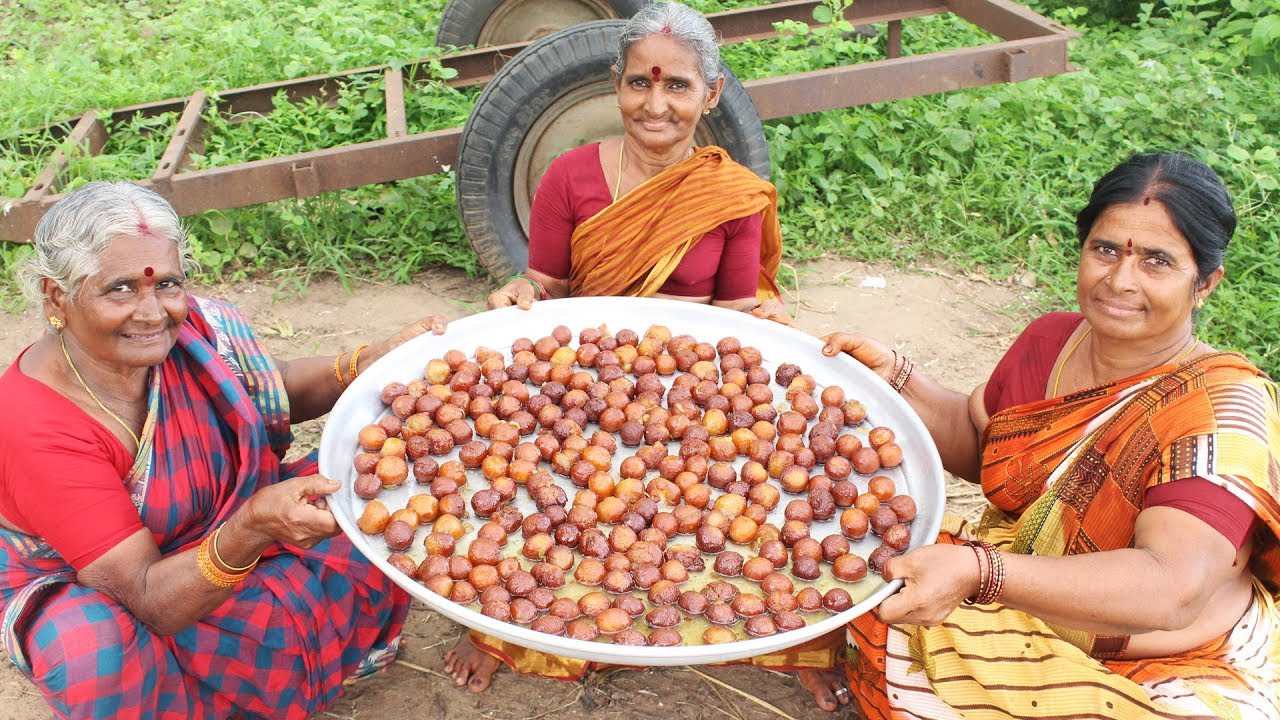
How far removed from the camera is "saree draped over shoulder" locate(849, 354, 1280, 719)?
201 centimetres

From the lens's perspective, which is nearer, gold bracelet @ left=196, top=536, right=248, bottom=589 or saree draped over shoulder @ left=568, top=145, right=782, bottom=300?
gold bracelet @ left=196, top=536, right=248, bottom=589

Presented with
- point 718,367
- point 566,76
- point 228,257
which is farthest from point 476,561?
point 228,257

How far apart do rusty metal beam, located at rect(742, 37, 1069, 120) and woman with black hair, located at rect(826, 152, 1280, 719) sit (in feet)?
6.87

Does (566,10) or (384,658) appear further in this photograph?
Result: (566,10)

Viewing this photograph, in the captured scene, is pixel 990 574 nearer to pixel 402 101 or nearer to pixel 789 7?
pixel 402 101

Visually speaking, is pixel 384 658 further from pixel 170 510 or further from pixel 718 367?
pixel 718 367

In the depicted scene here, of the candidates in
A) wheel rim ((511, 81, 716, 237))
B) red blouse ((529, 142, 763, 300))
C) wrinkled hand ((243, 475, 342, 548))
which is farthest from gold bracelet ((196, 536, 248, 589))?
wheel rim ((511, 81, 716, 237))

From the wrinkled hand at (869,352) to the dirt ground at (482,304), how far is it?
941 millimetres

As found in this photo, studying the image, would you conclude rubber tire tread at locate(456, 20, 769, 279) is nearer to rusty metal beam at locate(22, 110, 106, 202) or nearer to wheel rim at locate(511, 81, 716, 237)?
wheel rim at locate(511, 81, 716, 237)

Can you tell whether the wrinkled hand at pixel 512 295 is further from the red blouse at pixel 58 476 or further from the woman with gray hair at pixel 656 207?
the red blouse at pixel 58 476

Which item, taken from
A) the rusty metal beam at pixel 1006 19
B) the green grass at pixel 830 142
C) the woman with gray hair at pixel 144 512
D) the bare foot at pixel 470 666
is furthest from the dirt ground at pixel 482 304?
the rusty metal beam at pixel 1006 19

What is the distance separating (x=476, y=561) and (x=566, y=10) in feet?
14.0

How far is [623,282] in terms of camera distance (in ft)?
10.5

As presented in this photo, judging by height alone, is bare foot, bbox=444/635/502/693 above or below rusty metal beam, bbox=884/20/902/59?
below
